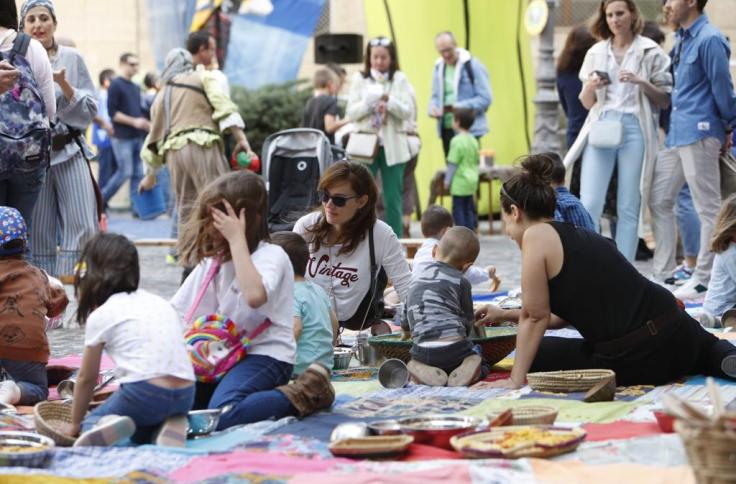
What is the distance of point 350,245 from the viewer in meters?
7.34

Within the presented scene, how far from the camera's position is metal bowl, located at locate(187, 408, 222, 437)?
211 inches

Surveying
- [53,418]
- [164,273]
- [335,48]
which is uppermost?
[335,48]

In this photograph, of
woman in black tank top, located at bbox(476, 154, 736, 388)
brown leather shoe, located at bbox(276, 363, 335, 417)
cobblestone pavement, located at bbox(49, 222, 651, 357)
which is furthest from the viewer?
cobblestone pavement, located at bbox(49, 222, 651, 357)

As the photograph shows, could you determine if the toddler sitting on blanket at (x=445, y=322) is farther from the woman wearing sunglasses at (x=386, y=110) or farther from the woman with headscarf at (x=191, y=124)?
the woman wearing sunglasses at (x=386, y=110)

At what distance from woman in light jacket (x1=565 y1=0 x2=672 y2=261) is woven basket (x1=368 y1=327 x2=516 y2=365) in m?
3.58

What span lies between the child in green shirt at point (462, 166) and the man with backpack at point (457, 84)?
0.98 ft

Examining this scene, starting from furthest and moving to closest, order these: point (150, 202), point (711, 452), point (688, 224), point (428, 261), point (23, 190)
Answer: point (150, 202) < point (688, 224) < point (428, 261) < point (23, 190) < point (711, 452)

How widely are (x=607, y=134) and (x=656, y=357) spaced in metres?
4.18

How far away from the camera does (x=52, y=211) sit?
29.5ft

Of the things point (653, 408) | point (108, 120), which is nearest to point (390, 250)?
point (653, 408)

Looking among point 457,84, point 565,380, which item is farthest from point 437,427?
point 457,84

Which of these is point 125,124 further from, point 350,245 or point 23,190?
point 350,245

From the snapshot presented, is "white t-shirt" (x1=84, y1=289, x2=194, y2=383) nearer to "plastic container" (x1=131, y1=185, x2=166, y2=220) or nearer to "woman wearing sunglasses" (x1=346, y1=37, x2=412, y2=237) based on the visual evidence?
"woman wearing sunglasses" (x1=346, y1=37, x2=412, y2=237)

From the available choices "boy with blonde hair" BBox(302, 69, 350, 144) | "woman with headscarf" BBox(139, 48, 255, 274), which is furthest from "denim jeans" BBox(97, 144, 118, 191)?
"woman with headscarf" BBox(139, 48, 255, 274)
